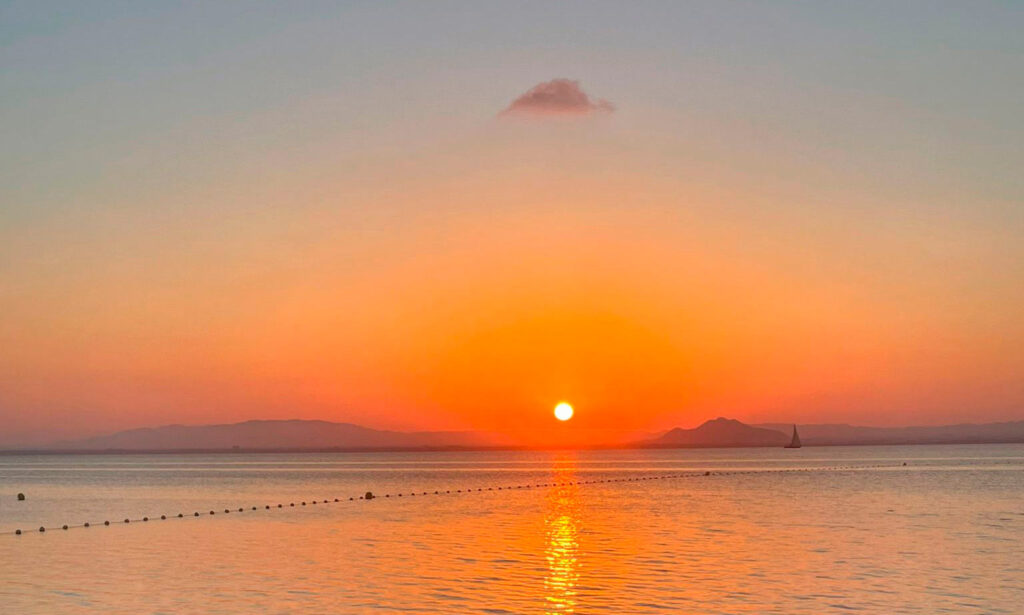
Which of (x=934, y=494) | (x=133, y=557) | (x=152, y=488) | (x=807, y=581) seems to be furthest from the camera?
(x=152, y=488)

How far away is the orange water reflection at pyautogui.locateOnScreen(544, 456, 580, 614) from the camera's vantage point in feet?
93.4

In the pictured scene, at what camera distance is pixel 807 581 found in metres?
31.9

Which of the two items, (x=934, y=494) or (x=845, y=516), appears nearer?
(x=845, y=516)

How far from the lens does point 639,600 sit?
93.4ft

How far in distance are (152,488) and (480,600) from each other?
3362 inches

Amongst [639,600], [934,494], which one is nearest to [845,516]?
[934,494]

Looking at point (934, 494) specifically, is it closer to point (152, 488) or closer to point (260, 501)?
point (260, 501)

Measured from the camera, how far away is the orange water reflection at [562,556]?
28.5 metres

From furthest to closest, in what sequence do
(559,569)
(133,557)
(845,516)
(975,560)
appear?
(845,516), (133,557), (975,560), (559,569)

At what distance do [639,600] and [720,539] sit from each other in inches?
675

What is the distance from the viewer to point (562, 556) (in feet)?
127

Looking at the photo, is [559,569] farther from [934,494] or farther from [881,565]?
[934,494]

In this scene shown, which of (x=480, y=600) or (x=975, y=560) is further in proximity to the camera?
(x=975, y=560)

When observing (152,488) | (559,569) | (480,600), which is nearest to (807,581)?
(559,569)
